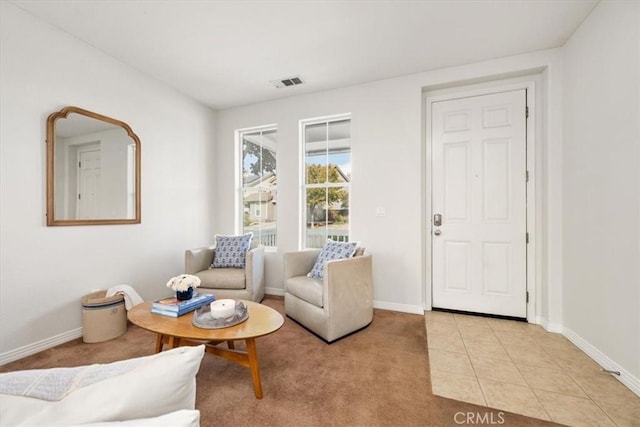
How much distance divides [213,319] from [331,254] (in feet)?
4.52

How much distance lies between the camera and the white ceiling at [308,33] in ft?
7.06

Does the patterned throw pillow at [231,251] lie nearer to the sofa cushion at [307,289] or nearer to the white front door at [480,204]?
the sofa cushion at [307,289]

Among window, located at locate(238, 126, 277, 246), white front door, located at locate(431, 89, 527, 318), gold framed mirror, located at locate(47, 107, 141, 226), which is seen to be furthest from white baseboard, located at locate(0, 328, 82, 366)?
white front door, located at locate(431, 89, 527, 318)

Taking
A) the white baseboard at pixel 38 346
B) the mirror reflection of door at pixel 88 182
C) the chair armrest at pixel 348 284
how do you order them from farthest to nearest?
the mirror reflection of door at pixel 88 182
the chair armrest at pixel 348 284
the white baseboard at pixel 38 346

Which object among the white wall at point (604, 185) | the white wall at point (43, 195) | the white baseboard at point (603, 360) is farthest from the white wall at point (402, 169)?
the white wall at point (43, 195)

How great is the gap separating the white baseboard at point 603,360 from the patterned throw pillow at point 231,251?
10.6ft

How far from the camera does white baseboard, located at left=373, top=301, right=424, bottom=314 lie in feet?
10.1

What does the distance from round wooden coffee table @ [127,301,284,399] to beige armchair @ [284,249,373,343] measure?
1.86 ft

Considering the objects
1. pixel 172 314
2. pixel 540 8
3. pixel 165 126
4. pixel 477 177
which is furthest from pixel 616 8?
pixel 165 126

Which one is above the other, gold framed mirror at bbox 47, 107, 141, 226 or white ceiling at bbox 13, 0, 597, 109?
white ceiling at bbox 13, 0, 597, 109

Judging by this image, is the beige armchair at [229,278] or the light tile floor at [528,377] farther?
the beige armchair at [229,278]

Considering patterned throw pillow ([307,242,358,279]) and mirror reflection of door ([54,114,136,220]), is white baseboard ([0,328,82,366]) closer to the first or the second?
mirror reflection of door ([54,114,136,220])

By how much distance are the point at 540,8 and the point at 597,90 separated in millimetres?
771

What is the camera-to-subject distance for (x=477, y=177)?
301 centimetres
